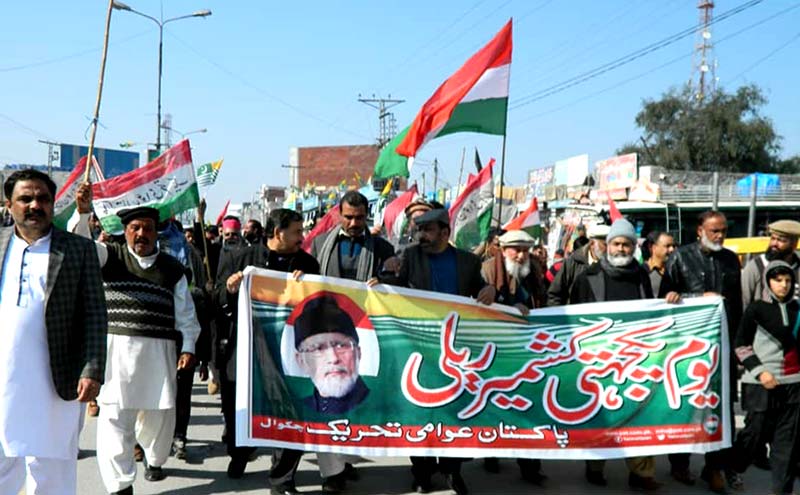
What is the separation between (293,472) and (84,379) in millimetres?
1752

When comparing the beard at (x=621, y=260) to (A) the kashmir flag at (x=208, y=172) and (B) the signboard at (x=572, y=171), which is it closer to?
(A) the kashmir flag at (x=208, y=172)

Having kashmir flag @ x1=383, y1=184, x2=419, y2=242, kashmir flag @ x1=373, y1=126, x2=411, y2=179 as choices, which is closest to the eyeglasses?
kashmir flag @ x1=373, y1=126, x2=411, y2=179

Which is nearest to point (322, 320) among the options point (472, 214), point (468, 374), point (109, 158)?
point (468, 374)

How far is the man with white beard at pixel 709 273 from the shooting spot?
5.48 metres

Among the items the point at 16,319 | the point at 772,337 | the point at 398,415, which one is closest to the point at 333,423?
the point at 398,415

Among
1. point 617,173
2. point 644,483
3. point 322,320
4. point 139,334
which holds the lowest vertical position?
point 644,483

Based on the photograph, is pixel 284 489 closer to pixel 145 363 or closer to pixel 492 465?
pixel 145 363

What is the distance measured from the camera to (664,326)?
204 inches

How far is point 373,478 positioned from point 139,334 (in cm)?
190

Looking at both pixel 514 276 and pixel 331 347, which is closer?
pixel 331 347

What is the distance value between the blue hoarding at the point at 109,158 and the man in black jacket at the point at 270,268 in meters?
60.2

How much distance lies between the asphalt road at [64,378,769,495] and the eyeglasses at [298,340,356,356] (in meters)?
0.97

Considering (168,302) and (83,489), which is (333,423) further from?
(83,489)

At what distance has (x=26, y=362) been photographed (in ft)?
12.1
